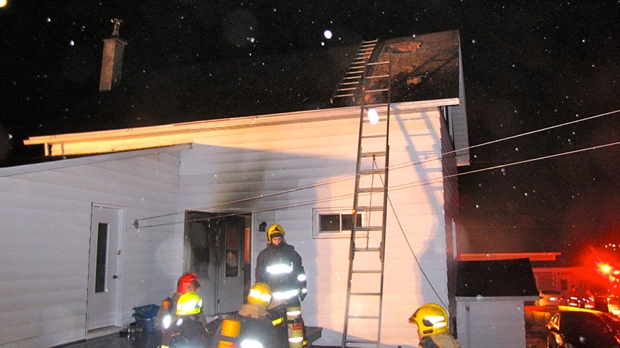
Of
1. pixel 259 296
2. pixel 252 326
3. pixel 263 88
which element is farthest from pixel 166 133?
pixel 252 326

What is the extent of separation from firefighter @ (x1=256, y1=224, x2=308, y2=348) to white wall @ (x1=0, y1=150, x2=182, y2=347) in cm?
311

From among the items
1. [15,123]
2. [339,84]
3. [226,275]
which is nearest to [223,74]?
[339,84]

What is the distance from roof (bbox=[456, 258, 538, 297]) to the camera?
32.4 feet

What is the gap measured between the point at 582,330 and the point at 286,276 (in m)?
7.56

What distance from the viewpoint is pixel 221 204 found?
10078 millimetres

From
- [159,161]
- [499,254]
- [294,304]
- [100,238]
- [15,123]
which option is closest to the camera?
[294,304]

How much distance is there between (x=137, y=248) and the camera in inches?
367

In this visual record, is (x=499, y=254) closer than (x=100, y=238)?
No

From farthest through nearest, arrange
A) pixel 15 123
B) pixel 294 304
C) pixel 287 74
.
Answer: pixel 15 123 → pixel 287 74 → pixel 294 304

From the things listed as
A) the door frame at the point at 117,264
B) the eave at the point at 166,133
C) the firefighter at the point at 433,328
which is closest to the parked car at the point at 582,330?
the eave at the point at 166,133

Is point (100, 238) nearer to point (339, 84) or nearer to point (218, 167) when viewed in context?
point (218, 167)

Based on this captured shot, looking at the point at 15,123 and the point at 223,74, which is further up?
the point at 15,123

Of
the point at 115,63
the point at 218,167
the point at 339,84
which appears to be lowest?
the point at 218,167

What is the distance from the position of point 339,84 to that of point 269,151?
1.91 meters
